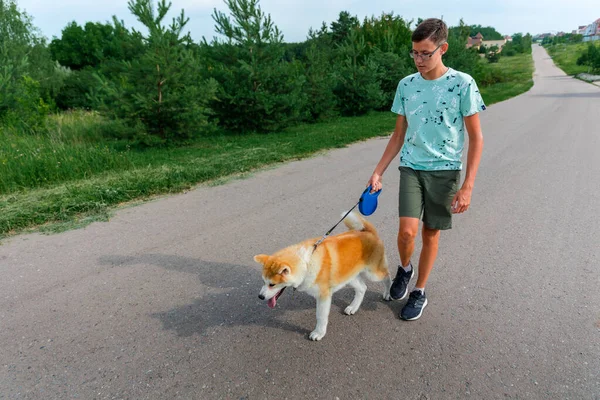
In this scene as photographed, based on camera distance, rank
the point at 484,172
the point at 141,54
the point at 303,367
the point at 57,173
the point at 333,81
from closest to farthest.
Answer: the point at 303,367
the point at 57,173
the point at 484,172
the point at 141,54
the point at 333,81

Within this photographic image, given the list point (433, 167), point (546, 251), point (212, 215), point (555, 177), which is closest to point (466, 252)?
point (546, 251)

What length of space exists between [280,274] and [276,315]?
76 cm

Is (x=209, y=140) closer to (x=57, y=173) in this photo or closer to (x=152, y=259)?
(x=57, y=173)

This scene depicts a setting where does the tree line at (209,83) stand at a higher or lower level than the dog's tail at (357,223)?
higher

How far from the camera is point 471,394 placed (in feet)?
7.80

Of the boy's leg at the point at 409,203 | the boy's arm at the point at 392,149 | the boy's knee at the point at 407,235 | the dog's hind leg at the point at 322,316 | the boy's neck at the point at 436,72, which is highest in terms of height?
the boy's neck at the point at 436,72

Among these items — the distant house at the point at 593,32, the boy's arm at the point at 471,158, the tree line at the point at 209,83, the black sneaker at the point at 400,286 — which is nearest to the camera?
the boy's arm at the point at 471,158

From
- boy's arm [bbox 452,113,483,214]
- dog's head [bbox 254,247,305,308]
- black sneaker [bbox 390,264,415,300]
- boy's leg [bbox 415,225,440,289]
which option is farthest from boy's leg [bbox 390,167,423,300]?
dog's head [bbox 254,247,305,308]

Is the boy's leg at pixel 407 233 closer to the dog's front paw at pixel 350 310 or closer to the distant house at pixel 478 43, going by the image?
the dog's front paw at pixel 350 310

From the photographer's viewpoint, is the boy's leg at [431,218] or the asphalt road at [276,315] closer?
the asphalt road at [276,315]

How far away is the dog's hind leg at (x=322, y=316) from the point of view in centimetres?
289

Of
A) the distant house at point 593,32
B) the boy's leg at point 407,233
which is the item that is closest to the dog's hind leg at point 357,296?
the boy's leg at point 407,233

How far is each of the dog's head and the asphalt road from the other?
459mm

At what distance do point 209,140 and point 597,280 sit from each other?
1023 cm
